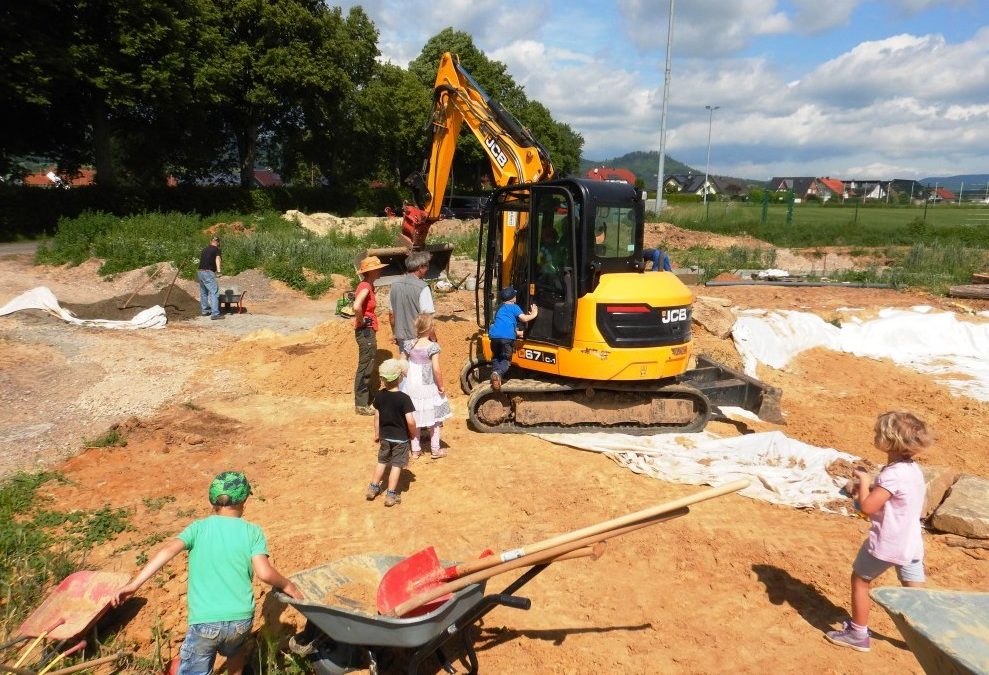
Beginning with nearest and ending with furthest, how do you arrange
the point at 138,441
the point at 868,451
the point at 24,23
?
the point at 138,441
the point at 868,451
the point at 24,23

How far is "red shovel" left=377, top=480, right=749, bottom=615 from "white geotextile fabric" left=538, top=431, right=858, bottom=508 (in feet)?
9.55

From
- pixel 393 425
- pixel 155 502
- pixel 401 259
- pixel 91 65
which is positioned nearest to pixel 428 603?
pixel 393 425

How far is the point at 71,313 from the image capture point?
11938mm

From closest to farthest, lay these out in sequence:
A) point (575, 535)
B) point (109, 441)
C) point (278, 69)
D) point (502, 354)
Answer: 1. point (575, 535)
2. point (109, 441)
3. point (502, 354)
4. point (278, 69)

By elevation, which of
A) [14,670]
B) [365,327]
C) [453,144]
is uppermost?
[453,144]

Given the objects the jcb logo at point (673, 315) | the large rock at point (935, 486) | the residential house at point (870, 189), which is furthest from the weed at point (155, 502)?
the residential house at point (870, 189)

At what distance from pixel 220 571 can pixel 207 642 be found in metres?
0.35

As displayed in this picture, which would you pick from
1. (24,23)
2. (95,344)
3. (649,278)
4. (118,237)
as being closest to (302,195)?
(24,23)

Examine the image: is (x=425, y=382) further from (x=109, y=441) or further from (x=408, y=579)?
(x=109, y=441)

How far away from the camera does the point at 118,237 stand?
701 inches

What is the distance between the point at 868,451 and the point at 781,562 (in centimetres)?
312

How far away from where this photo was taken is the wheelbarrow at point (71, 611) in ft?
11.6

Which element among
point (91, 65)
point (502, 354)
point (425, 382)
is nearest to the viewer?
point (425, 382)

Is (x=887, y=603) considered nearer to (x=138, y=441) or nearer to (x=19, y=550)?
(x=19, y=550)
